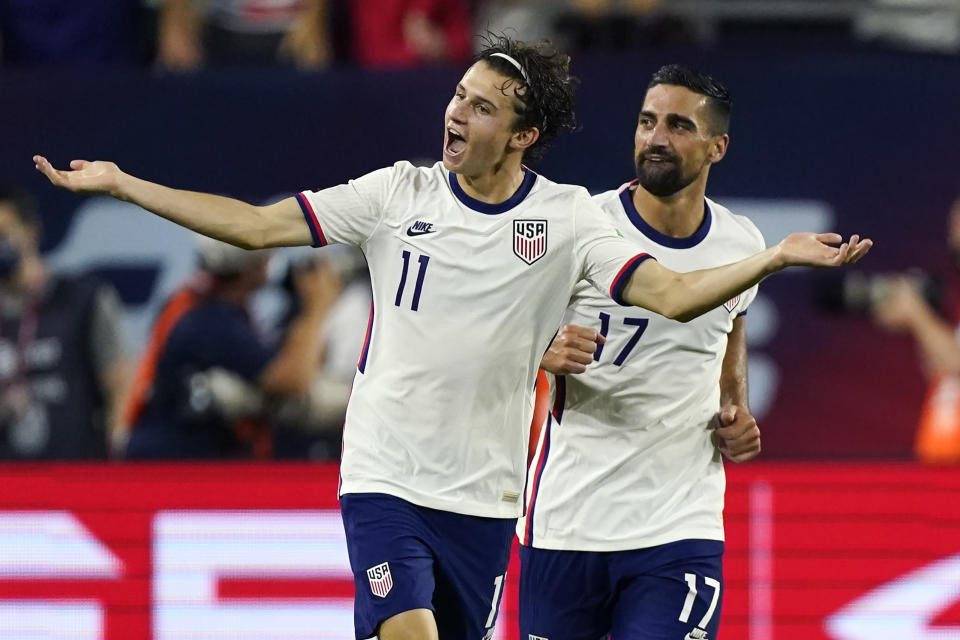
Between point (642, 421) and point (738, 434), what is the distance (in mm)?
314

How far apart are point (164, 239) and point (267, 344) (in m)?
1.00

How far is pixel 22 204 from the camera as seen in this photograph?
28.0 feet

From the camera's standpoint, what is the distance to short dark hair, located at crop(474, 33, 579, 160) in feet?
15.6

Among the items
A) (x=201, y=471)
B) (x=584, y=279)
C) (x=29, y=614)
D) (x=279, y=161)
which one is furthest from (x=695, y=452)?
(x=279, y=161)

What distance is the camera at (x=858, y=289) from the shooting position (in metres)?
8.51

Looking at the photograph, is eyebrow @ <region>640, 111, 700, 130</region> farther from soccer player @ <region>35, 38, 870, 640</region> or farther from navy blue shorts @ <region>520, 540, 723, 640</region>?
navy blue shorts @ <region>520, 540, 723, 640</region>

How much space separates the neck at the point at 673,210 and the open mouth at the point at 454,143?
0.72m

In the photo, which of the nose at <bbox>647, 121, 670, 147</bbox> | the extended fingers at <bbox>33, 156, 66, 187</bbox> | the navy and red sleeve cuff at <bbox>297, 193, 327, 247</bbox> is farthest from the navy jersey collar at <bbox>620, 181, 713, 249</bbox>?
the extended fingers at <bbox>33, 156, 66, 187</bbox>

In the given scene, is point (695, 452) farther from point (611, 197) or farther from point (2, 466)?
point (2, 466)

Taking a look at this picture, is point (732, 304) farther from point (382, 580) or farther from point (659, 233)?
point (382, 580)

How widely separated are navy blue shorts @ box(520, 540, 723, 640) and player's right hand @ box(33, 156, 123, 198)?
1918 millimetres

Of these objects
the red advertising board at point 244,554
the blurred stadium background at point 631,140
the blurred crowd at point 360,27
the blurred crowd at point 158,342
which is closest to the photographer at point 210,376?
the blurred crowd at point 158,342

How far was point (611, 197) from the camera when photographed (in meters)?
5.11

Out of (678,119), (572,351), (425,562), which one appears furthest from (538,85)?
(425,562)
